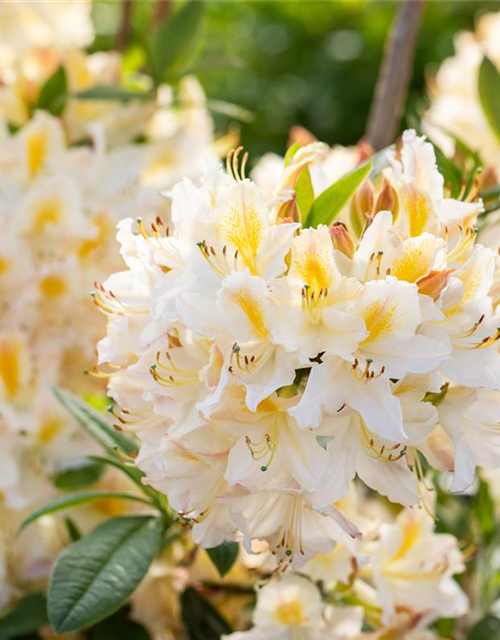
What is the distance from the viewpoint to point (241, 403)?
52 centimetres

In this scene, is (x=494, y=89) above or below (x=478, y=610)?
above

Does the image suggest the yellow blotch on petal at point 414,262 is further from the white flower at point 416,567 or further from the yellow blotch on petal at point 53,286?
the yellow blotch on petal at point 53,286

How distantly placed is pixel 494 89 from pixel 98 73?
356mm

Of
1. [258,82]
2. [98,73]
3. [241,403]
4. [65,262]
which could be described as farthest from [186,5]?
[258,82]

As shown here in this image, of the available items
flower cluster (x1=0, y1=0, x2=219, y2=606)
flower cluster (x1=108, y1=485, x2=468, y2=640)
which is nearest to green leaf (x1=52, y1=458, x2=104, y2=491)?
flower cluster (x1=0, y1=0, x2=219, y2=606)

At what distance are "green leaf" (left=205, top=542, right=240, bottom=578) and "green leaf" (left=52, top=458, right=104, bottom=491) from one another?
0.18 metres

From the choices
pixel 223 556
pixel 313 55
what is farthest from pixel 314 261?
pixel 313 55

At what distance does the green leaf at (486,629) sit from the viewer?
0.72m

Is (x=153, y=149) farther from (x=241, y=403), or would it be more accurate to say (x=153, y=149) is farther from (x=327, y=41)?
(x=327, y=41)

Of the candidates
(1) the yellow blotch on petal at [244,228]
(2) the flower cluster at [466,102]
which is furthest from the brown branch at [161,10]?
(1) the yellow blotch on petal at [244,228]

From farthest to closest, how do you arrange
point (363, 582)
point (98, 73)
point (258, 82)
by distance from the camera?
point (258, 82)
point (98, 73)
point (363, 582)

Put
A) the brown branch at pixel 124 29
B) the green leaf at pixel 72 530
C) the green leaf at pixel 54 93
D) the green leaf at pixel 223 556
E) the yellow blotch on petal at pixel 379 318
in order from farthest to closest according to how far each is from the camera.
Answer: the brown branch at pixel 124 29
the green leaf at pixel 54 93
the green leaf at pixel 72 530
the green leaf at pixel 223 556
the yellow blotch on petal at pixel 379 318

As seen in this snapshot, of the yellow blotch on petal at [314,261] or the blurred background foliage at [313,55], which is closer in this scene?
the yellow blotch on petal at [314,261]

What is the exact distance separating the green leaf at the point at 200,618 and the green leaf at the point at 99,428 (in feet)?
0.42
